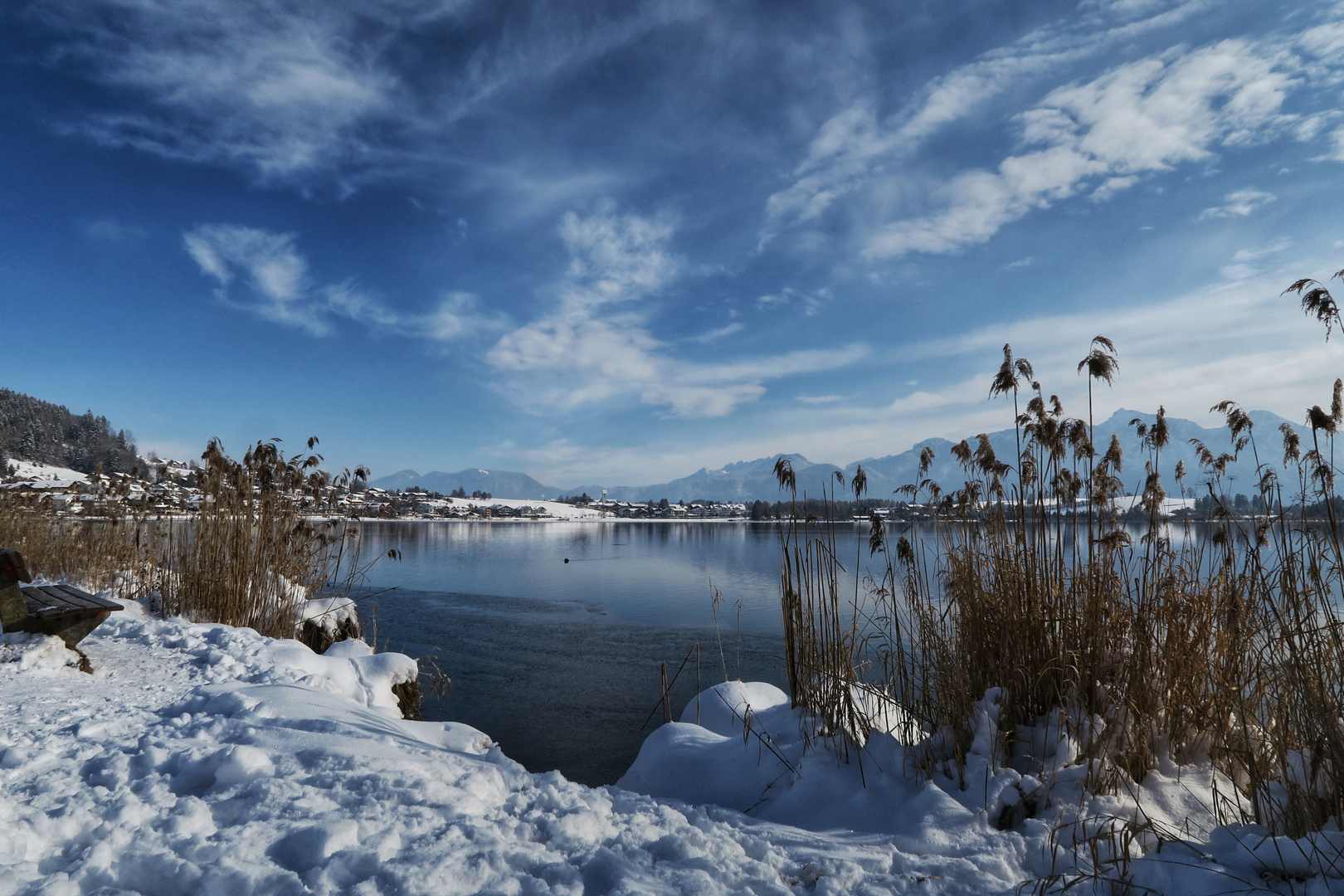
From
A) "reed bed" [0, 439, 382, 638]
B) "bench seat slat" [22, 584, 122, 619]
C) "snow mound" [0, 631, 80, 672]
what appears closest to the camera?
"snow mound" [0, 631, 80, 672]

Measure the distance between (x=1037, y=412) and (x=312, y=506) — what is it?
7.83 metres

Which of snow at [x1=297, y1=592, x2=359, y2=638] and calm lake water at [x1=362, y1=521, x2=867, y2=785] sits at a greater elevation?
snow at [x1=297, y1=592, x2=359, y2=638]

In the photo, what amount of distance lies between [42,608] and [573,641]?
288 inches

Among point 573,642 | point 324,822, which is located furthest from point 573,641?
point 324,822

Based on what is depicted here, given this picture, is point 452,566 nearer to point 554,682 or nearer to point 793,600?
point 554,682

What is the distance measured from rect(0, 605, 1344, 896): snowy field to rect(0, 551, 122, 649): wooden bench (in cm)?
18

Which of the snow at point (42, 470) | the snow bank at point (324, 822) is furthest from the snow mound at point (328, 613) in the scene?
the snow at point (42, 470)

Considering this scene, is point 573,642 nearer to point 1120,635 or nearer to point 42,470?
point 1120,635

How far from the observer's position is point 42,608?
3662 millimetres

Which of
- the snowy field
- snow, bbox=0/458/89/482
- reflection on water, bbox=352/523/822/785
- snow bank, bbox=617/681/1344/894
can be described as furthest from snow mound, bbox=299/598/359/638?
snow, bbox=0/458/89/482

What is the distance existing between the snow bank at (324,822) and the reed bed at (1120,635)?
0.96m

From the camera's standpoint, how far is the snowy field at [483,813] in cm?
179

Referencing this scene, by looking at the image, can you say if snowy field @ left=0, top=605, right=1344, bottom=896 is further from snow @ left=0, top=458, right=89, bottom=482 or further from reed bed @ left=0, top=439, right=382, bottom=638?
snow @ left=0, top=458, right=89, bottom=482

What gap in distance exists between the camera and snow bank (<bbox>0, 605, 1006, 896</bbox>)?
1773 mm
